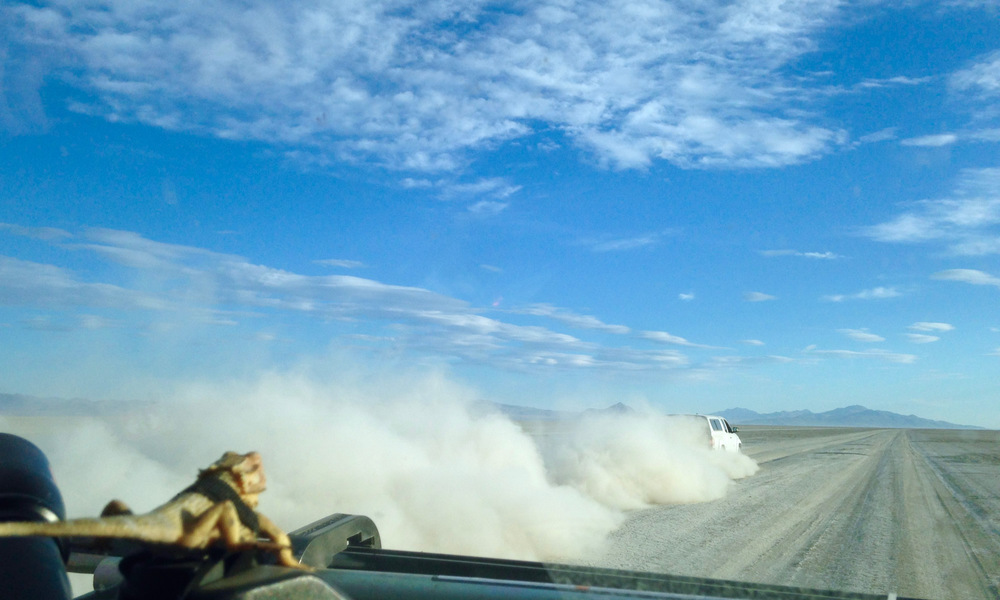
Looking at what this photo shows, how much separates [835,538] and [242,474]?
1219 centimetres

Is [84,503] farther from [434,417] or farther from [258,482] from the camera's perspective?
[434,417]

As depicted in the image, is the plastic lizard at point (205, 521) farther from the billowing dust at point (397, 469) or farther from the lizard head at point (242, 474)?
the billowing dust at point (397, 469)

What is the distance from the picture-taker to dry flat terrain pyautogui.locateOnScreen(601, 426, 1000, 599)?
8359 mm

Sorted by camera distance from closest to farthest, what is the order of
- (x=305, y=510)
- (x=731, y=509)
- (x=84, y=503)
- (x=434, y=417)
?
(x=84, y=503) < (x=305, y=510) < (x=731, y=509) < (x=434, y=417)

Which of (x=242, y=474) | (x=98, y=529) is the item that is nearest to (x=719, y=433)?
(x=242, y=474)

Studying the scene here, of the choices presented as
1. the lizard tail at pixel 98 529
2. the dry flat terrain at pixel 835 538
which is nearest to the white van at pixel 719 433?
the dry flat terrain at pixel 835 538

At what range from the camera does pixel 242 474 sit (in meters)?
0.96

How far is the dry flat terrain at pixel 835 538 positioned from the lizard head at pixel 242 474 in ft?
26.5

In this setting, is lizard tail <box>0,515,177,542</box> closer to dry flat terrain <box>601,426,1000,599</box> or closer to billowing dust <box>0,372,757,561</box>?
billowing dust <box>0,372,757,561</box>

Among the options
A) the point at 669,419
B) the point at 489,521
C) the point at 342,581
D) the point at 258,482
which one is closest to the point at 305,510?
the point at 489,521

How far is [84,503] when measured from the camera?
786 centimetres

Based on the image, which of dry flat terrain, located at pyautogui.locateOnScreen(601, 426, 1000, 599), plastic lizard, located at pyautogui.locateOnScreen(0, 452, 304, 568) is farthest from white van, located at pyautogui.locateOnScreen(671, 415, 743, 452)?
plastic lizard, located at pyautogui.locateOnScreen(0, 452, 304, 568)

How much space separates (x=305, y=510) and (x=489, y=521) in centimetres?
303

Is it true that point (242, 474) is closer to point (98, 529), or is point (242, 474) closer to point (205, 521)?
point (205, 521)
